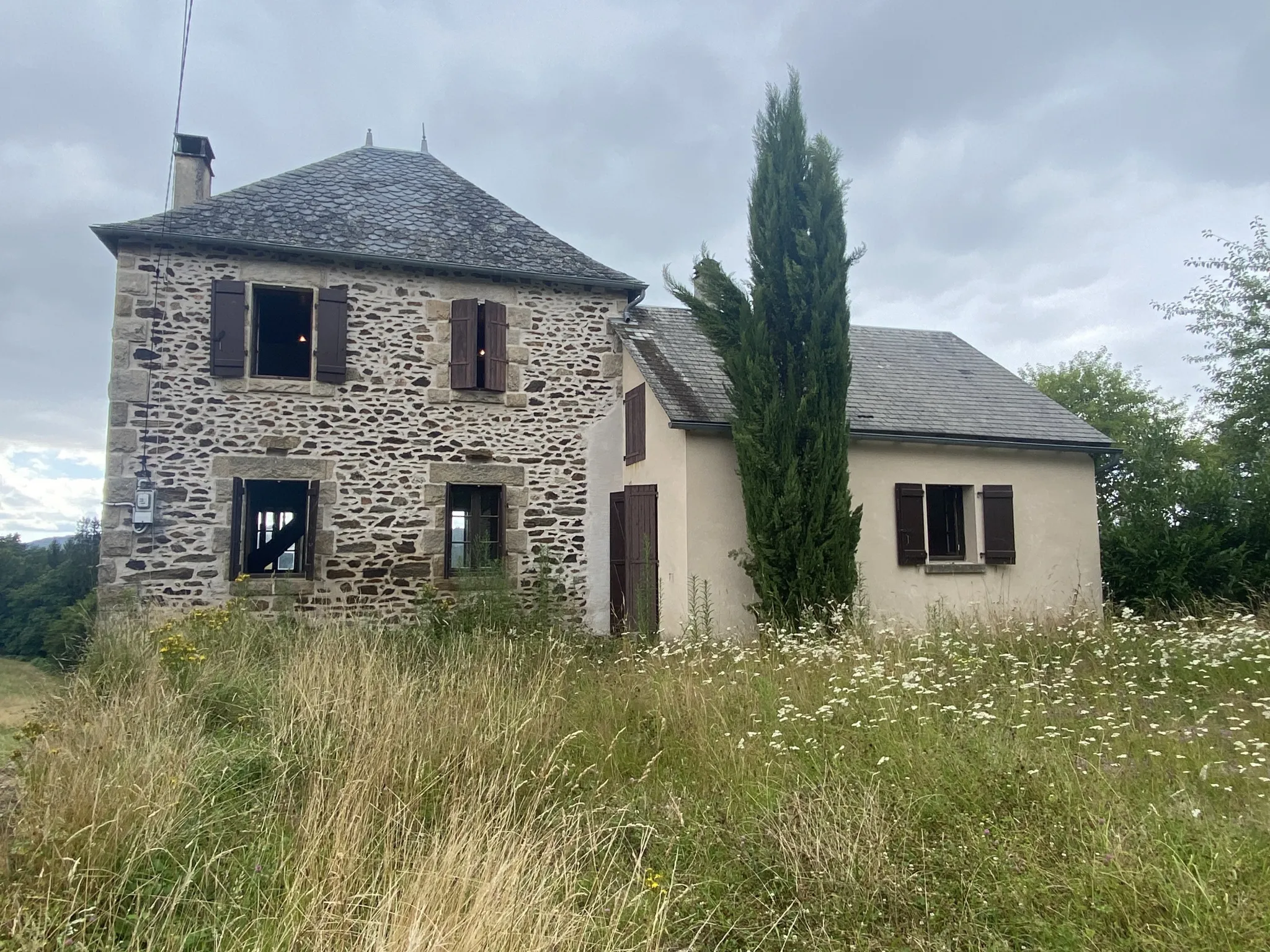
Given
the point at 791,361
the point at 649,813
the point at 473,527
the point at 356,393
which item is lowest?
the point at 649,813

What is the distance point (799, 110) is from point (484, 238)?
4.88 m

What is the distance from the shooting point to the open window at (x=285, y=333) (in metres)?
11.4

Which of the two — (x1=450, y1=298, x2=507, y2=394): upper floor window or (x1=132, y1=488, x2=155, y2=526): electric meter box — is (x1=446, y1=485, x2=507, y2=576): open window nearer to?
(x1=450, y1=298, x2=507, y2=394): upper floor window

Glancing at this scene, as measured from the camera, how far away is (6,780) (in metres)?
4.82

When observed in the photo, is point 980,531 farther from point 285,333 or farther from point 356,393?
point 285,333

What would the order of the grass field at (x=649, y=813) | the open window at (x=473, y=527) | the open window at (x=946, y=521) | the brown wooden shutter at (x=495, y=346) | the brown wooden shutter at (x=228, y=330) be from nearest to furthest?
the grass field at (x=649, y=813) < the brown wooden shutter at (x=228, y=330) < the open window at (x=473, y=527) < the brown wooden shutter at (x=495, y=346) < the open window at (x=946, y=521)

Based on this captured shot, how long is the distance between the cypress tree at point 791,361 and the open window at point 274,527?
5737 millimetres

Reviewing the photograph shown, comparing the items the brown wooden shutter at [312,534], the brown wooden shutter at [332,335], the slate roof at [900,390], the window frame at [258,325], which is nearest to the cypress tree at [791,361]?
the slate roof at [900,390]

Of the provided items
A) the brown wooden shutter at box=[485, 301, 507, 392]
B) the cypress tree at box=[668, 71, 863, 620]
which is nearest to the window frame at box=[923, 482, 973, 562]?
the cypress tree at box=[668, 71, 863, 620]

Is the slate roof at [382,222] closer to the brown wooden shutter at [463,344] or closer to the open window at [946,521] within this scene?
the brown wooden shutter at [463,344]

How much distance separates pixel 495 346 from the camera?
37.2ft

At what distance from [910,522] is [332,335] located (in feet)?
27.3

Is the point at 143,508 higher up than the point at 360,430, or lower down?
lower down

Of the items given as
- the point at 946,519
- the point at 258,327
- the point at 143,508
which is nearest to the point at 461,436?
the point at 258,327
